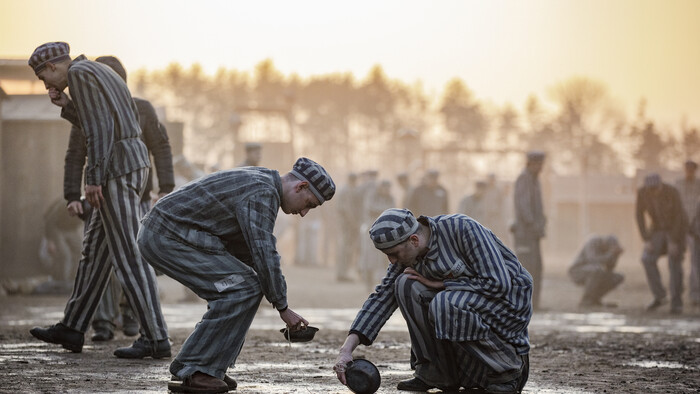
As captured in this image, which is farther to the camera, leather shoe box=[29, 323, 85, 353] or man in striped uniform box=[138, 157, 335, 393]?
leather shoe box=[29, 323, 85, 353]

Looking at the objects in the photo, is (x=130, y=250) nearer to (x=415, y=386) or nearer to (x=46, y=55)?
(x=46, y=55)

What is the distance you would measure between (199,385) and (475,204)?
623 inches

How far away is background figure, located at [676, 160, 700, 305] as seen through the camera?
16.5m

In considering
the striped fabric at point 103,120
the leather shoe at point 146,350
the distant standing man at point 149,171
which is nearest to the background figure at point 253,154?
the distant standing man at point 149,171

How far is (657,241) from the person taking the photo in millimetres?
15500

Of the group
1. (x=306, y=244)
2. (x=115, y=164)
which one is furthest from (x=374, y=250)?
(x=115, y=164)

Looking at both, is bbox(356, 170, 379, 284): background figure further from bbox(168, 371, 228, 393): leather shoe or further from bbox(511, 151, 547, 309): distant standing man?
bbox(168, 371, 228, 393): leather shoe

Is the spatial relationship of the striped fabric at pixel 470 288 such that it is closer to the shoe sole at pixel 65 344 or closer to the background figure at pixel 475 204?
the shoe sole at pixel 65 344

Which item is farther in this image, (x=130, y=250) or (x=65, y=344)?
(x=65, y=344)

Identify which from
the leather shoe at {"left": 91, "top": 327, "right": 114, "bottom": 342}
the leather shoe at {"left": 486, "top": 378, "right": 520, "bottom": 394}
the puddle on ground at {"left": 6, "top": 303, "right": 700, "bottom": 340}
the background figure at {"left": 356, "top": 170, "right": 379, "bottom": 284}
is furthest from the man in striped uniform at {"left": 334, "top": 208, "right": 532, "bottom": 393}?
the background figure at {"left": 356, "top": 170, "right": 379, "bottom": 284}

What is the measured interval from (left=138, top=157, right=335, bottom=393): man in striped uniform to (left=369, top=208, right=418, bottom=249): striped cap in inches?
11.7

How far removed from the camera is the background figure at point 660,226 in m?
15.3

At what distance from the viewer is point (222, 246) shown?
574 centimetres

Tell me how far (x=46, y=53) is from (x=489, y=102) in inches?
3155
